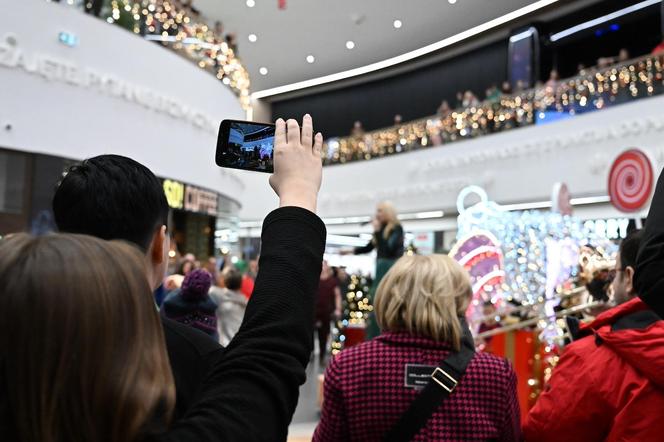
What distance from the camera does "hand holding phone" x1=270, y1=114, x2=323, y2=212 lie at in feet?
3.53

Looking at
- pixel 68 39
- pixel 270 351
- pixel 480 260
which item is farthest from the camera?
pixel 68 39

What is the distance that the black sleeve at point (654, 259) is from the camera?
56.4 inches

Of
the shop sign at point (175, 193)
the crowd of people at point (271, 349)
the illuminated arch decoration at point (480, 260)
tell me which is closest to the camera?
the crowd of people at point (271, 349)

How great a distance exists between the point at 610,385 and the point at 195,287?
1816mm

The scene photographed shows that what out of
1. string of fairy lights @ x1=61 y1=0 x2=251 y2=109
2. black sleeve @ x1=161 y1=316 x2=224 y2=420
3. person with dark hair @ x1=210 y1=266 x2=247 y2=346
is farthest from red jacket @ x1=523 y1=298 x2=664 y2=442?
string of fairy lights @ x1=61 y1=0 x2=251 y2=109

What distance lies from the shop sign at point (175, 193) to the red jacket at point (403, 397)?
8.50m

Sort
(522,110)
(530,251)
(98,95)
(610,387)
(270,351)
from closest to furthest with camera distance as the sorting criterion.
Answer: (270,351)
(610,387)
(530,251)
(98,95)
(522,110)

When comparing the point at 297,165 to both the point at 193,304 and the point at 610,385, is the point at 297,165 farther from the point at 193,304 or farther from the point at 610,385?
the point at 193,304

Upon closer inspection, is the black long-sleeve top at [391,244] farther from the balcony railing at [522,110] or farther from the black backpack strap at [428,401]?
the balcony railing at [522,110]

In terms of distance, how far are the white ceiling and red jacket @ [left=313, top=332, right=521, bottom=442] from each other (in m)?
15.7

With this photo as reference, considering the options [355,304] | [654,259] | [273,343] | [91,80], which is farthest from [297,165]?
[355,304]

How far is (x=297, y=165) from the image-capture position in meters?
1.12

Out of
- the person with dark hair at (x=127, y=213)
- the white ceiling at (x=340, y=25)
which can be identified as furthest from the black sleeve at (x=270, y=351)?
the white ceiling at (x=340, y=25)

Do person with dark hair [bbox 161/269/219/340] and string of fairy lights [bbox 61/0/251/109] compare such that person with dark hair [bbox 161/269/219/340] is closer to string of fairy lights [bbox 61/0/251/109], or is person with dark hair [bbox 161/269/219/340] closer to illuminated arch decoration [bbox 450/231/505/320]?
illuminated arch decoration [bbox 450/231/505/320]
